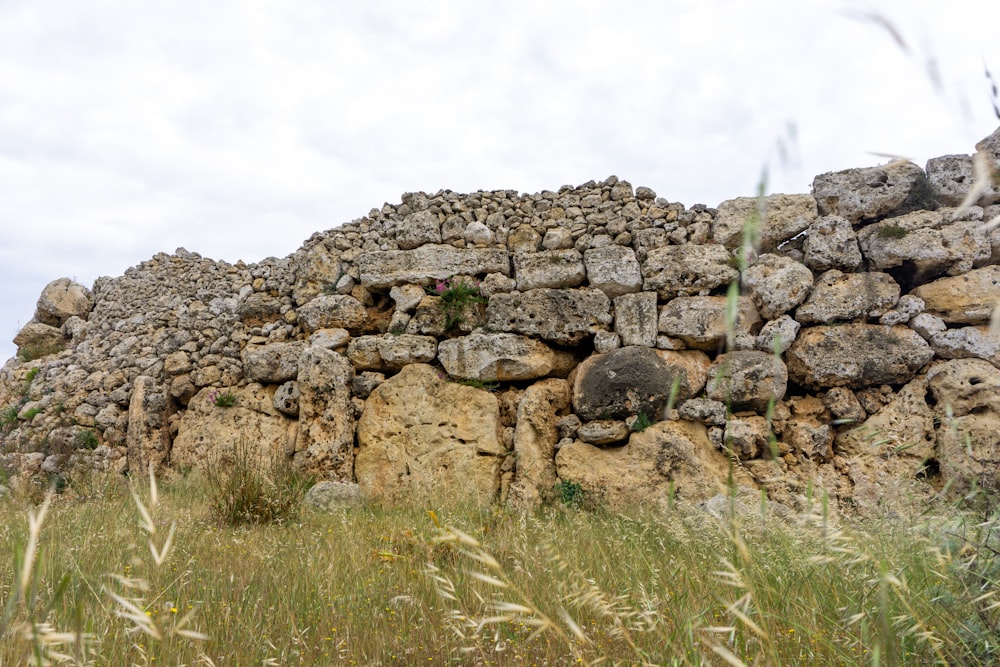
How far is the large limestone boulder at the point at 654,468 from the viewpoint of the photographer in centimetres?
568

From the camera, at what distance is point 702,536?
3576mm

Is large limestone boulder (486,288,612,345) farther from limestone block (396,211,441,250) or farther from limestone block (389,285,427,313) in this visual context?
limestone block (396,211,441,250)

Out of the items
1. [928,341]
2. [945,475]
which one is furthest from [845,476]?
[928,341]

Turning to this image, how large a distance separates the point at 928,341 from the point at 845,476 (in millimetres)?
1490

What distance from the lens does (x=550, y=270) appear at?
260 inches

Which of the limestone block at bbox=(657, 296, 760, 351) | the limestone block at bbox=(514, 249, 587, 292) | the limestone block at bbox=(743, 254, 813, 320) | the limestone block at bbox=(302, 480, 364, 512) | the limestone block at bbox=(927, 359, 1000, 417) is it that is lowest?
the limestone block at bbox=(302, 480, 364, 512)

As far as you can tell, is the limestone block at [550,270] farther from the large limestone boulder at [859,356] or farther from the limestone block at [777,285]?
the large limestone boulder at [859,356]

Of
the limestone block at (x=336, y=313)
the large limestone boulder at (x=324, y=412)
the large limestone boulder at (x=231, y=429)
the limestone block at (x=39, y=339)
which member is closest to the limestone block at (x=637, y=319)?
the limestone block at (x=336, y=313)

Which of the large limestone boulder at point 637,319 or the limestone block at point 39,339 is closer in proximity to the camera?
the large limestone boulder at point 637,319

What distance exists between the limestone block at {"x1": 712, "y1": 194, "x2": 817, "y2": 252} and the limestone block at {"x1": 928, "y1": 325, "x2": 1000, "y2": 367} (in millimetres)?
1600

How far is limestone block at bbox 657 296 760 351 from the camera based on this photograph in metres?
6.06

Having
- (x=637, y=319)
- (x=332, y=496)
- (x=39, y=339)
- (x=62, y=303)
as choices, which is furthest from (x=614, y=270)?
(x=39, y=339)

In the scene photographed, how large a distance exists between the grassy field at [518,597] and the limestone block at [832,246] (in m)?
3.28

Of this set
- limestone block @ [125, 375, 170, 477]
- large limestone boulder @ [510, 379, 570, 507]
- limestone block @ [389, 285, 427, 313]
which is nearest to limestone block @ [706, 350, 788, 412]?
large limestone boulder @ [510, 379, 570, 507]
